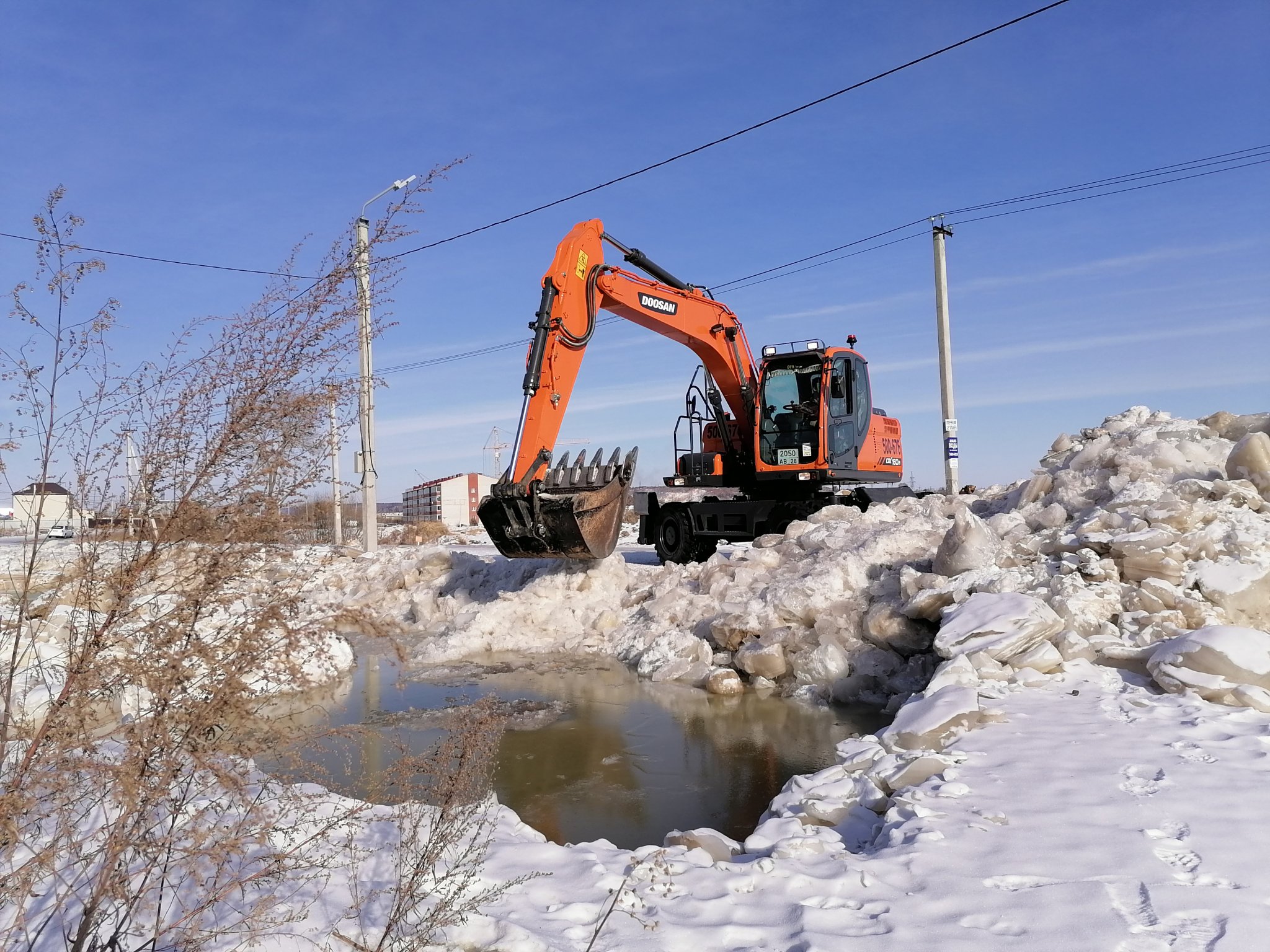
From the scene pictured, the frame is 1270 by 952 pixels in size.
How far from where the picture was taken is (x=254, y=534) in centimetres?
259

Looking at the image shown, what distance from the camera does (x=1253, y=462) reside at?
29.1 feet

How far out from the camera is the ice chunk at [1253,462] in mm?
8758

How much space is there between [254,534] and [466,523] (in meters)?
44.2

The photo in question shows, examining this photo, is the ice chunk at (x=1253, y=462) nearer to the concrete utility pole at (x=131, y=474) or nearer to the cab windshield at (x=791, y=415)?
the cab windshield at (x=791, y=415)

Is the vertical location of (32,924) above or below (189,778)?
below

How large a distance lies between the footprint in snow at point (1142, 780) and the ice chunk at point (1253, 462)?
5.55 metres

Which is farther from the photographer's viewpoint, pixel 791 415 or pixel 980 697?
pixel 791 415

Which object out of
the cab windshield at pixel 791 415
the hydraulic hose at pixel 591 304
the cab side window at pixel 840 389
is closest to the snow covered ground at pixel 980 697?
the cab windshield at pixel 791 415

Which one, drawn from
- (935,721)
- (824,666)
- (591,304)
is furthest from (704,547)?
(935,721)

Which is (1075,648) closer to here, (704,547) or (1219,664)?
(1219,664)

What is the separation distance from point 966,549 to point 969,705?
3341 mm

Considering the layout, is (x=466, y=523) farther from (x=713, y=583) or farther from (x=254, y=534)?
(x=254, y=534)

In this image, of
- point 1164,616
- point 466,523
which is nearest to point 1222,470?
point 1164,616

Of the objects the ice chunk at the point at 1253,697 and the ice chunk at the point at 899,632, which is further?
the ice chunk at the point at 899,632
